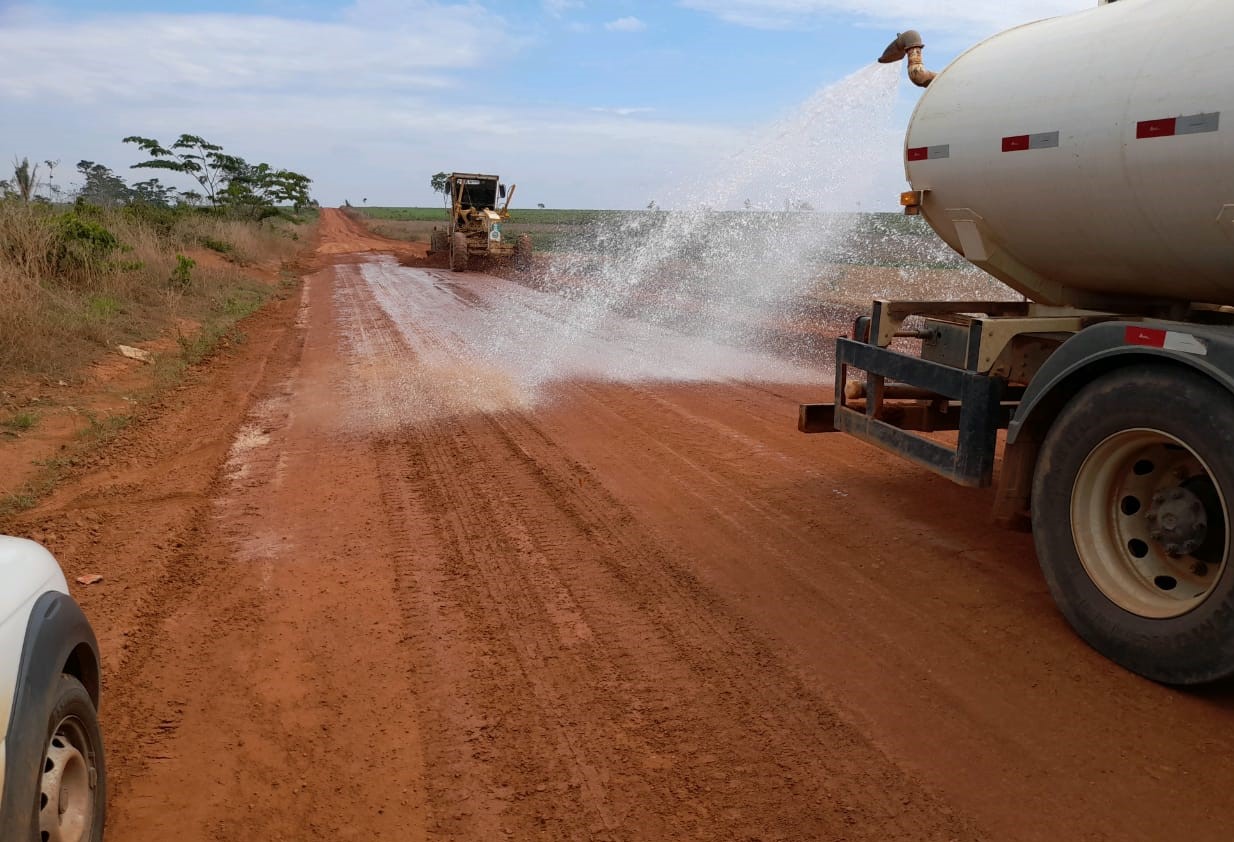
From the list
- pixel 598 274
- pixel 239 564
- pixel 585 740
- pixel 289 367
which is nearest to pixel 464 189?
pixel 598 274

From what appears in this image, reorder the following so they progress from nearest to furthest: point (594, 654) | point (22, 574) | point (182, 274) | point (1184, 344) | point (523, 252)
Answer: point (22, 574), point (1184, 344), point (594, 654), point (182, 274), point (523, 252)

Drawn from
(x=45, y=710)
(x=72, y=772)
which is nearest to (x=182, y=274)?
(x=72, y=772)

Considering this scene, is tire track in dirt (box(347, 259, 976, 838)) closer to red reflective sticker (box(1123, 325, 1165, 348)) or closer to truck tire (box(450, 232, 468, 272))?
red reflective sticker (box(1123, 325, 1165, 348))

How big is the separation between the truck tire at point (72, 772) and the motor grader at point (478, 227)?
27.3 m

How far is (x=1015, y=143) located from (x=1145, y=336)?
1353mm

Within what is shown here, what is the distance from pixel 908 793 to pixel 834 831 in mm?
343

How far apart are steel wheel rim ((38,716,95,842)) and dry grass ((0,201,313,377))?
8112 millimetres

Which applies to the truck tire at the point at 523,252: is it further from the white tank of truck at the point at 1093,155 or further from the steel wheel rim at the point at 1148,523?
the steel wheel rim at the point at 1148,523

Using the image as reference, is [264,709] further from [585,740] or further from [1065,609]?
[1065,609]

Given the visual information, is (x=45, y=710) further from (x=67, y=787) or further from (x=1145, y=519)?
(x=1145, y=519)

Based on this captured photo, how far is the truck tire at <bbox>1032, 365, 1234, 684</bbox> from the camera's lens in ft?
11.1

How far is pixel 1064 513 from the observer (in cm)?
404

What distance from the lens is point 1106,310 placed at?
16.1 ft

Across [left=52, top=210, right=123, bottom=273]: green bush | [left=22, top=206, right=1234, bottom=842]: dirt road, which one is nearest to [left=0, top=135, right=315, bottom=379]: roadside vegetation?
[left=52, top=210, right=123, bottom=273]: green bush
